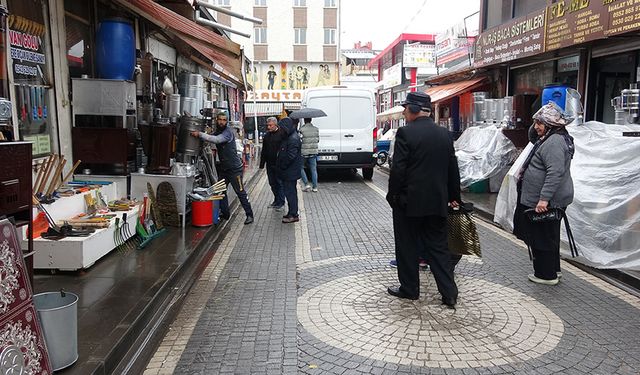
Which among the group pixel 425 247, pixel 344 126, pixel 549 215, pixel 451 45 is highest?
pixel 451 45

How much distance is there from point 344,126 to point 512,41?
4732mm

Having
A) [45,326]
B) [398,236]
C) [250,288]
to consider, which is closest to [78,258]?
[250,288]

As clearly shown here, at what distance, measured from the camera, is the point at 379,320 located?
4.23 metres

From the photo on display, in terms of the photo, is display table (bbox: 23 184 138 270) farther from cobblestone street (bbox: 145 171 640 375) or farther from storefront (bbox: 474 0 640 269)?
storefront (bbox: 474 0 640 269)

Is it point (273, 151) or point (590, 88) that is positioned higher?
point (590, 88)

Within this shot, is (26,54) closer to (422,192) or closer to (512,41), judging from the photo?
(422,192)

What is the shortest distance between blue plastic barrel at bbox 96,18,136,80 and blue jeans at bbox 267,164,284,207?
10.5ft

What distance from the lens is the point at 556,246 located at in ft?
16.6

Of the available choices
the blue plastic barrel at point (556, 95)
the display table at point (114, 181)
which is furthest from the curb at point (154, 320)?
the blue plastic barrel at point (556, 95)

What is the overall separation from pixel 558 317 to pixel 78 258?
449cm

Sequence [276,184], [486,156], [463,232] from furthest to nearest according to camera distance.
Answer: [486,156] < [276,184] < [463,232]

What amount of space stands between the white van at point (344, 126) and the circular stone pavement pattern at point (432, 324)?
28.4 ft

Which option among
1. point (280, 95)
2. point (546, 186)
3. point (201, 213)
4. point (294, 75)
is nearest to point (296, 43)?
point (294, 75)

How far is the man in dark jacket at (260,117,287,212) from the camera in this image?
8.64m
